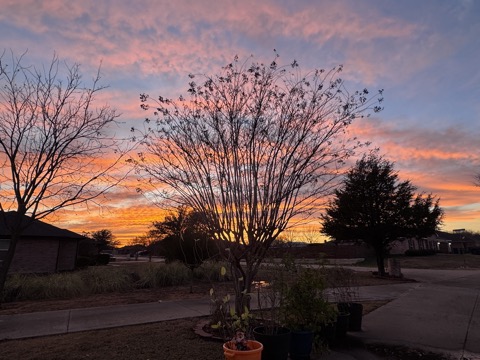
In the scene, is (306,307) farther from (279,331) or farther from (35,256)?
(35,256)

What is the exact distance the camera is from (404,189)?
60.2 feet

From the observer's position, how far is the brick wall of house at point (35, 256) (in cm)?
2083

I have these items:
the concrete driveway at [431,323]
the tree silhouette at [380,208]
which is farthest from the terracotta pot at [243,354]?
the tree silhouette at [380,208]

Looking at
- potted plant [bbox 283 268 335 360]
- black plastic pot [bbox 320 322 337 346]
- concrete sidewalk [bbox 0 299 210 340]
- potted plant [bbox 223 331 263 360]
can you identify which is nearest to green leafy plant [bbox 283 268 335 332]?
potted plant [bbox 283 268 335 360]

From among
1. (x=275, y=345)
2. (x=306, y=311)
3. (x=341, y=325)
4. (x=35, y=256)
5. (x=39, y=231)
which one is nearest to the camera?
(x=275, y=345)

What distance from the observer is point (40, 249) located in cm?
2189

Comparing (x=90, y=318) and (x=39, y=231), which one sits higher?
(x=39, y=231)

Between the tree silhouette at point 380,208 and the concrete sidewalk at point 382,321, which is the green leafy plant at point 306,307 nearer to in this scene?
the concrete sidewalk at point 382,321

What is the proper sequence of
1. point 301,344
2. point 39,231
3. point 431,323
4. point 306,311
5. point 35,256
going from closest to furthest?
1. point 301,344
2. point 306,311
3. point 431,323
4. point 35,256
5. point 39,231

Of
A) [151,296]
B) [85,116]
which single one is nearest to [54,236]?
[151,296]

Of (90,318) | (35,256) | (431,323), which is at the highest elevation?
(35,256)

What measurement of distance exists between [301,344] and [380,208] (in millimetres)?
14538

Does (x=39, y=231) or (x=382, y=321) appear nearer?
(x=382, y=321)

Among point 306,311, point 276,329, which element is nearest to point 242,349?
point 276,329
